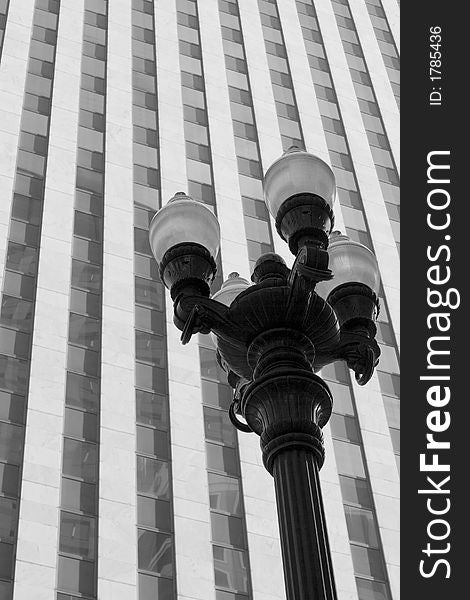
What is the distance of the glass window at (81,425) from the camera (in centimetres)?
3070

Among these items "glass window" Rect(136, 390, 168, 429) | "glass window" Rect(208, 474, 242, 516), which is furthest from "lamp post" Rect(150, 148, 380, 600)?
"glass window" Rect(136, 390, 168, 429)

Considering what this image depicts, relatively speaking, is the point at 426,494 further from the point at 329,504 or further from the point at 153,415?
the point at 153,415

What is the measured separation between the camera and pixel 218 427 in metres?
33.0

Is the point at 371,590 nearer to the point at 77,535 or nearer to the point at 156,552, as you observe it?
the point at 156,552

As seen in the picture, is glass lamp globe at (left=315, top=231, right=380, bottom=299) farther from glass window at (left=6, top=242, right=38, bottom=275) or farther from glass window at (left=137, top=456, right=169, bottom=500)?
glass window at (left=6, top=242, right=38, bottom=275)

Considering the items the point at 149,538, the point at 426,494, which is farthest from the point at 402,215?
the point at 149,538

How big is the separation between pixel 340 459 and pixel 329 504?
2.33 metres

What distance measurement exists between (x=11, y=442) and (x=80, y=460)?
2.01 m

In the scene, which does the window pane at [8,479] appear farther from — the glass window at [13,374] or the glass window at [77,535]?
the glass window at [13,374]

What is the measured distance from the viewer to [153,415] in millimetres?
32406

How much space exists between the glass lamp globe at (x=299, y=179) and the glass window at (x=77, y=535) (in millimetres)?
19951

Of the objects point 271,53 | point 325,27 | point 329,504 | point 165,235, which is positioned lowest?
point 165,235

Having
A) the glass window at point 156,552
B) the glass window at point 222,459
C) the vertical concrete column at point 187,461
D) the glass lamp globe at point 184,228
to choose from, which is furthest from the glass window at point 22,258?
the glass lamp globe at point 184,228

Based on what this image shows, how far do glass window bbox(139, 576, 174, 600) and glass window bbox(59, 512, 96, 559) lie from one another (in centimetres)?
151
